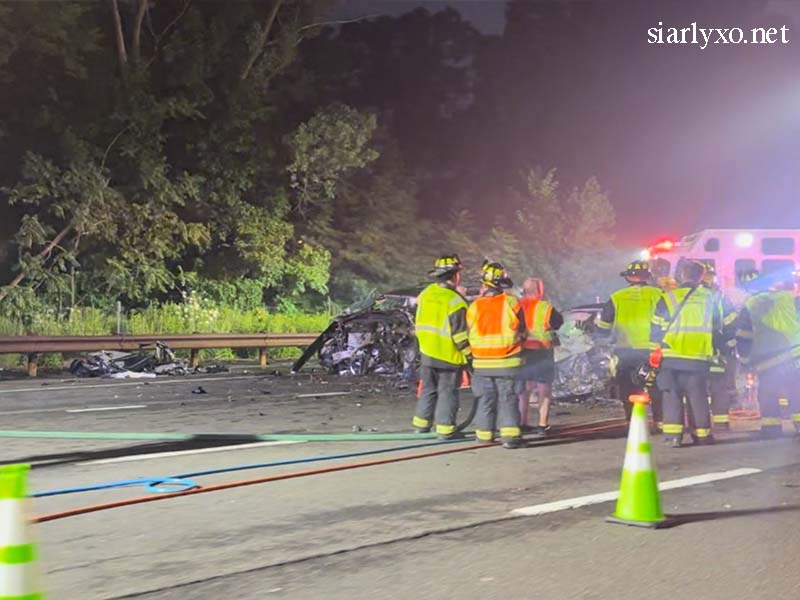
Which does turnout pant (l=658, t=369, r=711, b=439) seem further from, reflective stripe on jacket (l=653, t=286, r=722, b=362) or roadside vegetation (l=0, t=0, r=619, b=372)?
roadside vegetation (l=0, t=0, r=619, b=372)

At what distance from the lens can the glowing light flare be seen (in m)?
18.7

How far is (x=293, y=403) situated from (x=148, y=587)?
8.57 m

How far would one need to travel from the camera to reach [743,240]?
18.8 m

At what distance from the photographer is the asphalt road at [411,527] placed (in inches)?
196

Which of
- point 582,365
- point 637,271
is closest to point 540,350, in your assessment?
point 637,271

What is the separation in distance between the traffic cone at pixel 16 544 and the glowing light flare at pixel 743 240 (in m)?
17.1

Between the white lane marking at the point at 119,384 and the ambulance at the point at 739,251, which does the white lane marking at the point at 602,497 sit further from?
the ambulance at the point at 739,251

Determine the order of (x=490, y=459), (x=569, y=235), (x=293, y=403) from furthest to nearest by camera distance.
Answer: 1. (x=569, y=235)
2. (x=293, y=403)
3. (x=490, y=459)

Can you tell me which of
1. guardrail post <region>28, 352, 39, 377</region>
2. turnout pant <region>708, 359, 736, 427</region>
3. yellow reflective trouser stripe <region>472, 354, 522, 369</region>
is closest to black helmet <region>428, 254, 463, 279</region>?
yellow reflective trouser stripe <region>472, 354, 522, 369</region>

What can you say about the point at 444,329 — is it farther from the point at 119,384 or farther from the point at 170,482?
the point at 119,384

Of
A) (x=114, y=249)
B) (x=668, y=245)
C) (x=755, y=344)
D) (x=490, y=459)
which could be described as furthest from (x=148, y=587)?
(x=114, y=249)

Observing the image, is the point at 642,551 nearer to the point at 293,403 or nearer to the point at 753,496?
the point at 753,496

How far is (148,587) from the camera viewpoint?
4.88 m

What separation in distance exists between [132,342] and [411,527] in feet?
47.5
